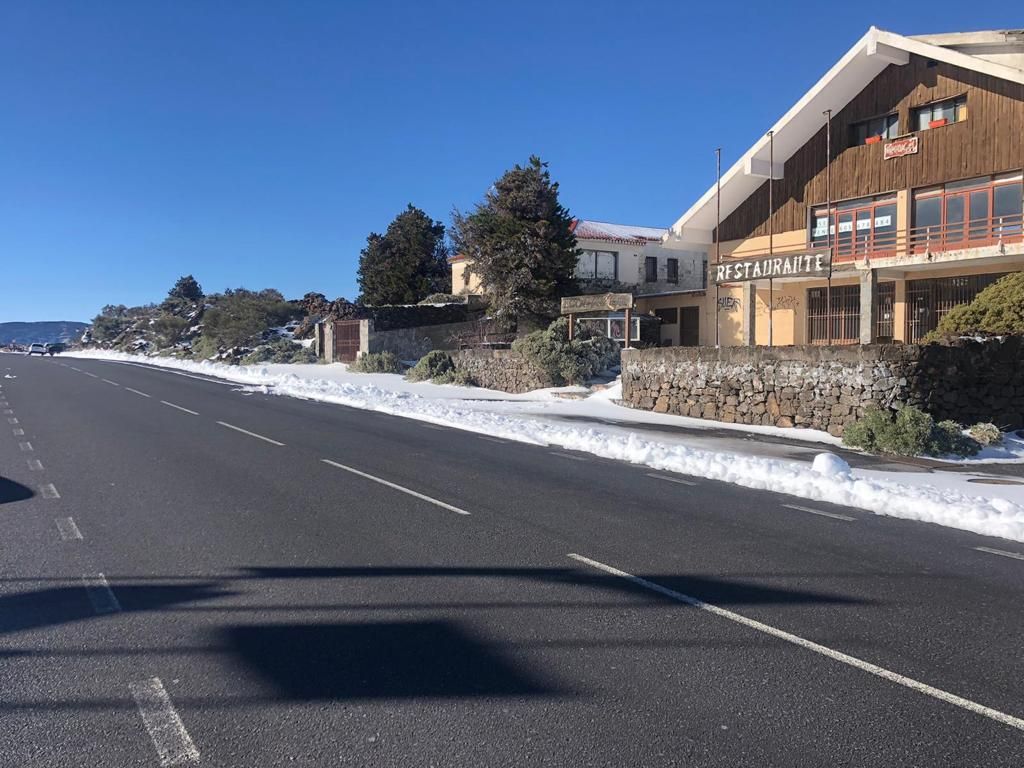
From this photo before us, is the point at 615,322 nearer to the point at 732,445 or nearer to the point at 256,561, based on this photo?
the point at 732,445

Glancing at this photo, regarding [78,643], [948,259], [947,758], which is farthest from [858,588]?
[948,259]

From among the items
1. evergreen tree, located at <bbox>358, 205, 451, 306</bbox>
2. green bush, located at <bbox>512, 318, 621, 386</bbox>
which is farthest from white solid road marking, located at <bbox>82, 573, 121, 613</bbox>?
evergreen tree, located at <bbox>358, 205, 451, 306</bbox>

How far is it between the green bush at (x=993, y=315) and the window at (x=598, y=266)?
2137 centimetres

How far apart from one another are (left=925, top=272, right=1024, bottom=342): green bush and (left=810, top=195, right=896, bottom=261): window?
6429mm

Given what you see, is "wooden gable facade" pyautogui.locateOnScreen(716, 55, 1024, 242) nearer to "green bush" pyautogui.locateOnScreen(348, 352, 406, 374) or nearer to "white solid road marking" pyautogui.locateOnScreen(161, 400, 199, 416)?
"green bush" pyautogui.locateOnScreen(348, 352, 406, 374)

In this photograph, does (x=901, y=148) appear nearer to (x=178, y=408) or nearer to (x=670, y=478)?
(x=670, y=478)

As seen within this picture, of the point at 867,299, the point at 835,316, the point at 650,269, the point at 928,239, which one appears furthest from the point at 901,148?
the point at 650,269

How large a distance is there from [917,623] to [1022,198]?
2412 centimetres

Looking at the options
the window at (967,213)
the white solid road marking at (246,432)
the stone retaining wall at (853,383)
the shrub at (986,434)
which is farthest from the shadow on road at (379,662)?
the window at (967,213)

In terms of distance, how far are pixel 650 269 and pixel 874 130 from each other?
626 inches

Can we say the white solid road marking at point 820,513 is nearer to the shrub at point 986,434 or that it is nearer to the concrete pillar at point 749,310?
the shrub at point 986,434

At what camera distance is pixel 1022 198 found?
80.6ft

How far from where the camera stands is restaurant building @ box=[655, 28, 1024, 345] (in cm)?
2492

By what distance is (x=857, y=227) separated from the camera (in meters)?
28.8
